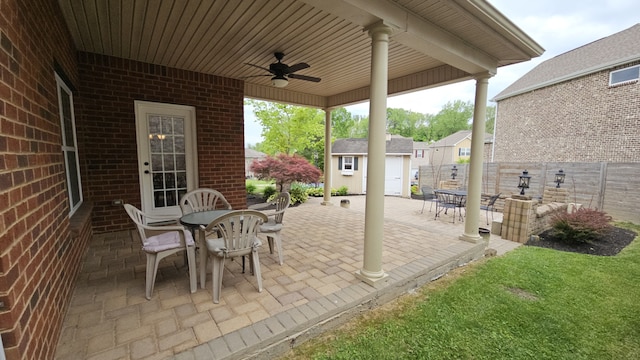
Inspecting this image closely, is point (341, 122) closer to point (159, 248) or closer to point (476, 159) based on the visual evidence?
point (476, 159)

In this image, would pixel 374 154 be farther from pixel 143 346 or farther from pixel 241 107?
pixel 241 107

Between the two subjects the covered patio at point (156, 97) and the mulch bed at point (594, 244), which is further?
the mulch bed at point (594, 244)

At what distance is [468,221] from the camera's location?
396 cm

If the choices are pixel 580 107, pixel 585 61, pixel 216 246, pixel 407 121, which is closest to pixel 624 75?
pixel 580 107

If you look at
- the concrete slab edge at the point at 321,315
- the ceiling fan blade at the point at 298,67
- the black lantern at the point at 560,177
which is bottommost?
the concrete slab edge at the point at 321,315

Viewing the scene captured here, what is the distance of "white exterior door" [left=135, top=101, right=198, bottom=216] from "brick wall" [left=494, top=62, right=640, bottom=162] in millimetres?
13305

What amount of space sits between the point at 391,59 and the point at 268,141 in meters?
8.08

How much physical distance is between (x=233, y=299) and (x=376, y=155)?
1845 mm

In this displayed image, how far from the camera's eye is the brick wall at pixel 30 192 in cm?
112

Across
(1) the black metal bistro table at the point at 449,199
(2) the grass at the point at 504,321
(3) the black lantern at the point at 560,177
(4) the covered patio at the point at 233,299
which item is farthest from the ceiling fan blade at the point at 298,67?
(3) the black lantern at the point at 560,177

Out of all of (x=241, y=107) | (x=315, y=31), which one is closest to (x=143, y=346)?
(x=315, y=31)

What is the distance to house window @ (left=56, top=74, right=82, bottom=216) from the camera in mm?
2842

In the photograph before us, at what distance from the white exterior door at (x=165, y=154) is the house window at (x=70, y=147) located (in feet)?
2.69

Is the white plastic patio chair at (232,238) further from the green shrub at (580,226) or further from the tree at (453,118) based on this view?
the tree at (453,118)
